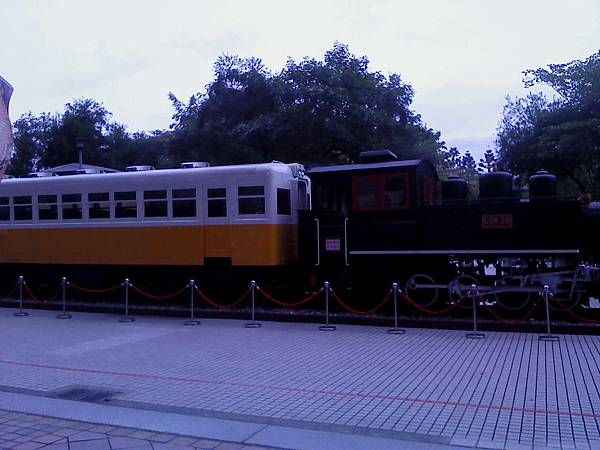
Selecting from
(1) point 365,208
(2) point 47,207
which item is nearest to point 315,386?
(1) point 365,208

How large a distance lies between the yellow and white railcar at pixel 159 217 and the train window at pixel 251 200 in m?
0.02

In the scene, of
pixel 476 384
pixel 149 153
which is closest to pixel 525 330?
pixel 476 384

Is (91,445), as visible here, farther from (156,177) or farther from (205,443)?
(156,177)

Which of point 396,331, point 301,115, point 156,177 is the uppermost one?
point 301,115

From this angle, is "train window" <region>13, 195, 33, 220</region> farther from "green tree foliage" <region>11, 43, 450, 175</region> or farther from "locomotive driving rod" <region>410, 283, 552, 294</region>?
"locomotive driving rod" <region>410, 283, 552, 294</region>

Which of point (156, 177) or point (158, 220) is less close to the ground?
point (156, 177)

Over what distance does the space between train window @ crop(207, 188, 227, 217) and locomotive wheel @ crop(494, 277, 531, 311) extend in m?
6.45

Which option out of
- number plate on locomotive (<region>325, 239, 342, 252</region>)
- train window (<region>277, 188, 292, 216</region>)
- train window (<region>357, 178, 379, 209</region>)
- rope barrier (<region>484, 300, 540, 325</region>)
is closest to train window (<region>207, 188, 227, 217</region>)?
train window (<region>277, 188, 292, 216</region>)

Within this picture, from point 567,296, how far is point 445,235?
2679 millimetres

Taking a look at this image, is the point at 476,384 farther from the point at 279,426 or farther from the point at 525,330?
the point at 525,330

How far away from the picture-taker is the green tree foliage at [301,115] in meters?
21.5

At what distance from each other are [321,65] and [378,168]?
10253 mm

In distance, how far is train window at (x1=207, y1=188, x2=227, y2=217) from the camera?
50.0 ft

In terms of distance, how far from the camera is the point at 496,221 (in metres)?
12.8
